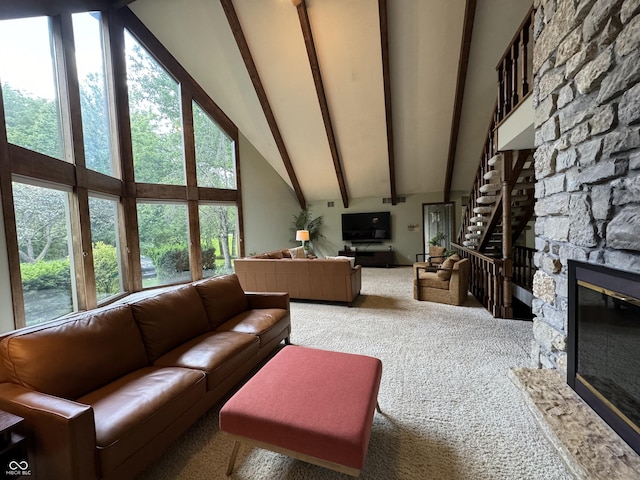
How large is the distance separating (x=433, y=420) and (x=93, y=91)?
22.1 ft

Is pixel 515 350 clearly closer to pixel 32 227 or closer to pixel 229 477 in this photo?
pixel 229 477

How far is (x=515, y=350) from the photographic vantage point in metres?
2.68

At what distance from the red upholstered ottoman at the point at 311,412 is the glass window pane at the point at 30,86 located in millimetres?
4353

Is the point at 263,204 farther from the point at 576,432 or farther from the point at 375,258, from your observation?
the point at 576,432

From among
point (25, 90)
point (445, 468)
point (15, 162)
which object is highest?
point (25, 90)

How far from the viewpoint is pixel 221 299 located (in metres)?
2.69

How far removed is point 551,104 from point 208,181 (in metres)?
6.83

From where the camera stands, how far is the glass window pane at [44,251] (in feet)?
11.3

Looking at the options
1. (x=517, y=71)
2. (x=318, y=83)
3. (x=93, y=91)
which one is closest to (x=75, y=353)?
(x=517, y=71)

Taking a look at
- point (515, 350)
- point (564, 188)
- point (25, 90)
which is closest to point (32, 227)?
point (25, 90)

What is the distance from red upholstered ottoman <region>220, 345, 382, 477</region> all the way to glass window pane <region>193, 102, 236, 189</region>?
633 cm

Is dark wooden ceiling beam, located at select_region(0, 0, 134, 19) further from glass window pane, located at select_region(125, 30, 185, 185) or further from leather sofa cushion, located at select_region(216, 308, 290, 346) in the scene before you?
leather sofa cushion, located at select_region(216, 308, 290, 346)

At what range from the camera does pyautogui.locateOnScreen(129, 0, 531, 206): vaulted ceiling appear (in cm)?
438

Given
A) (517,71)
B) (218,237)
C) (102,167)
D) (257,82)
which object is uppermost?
(257,82)
